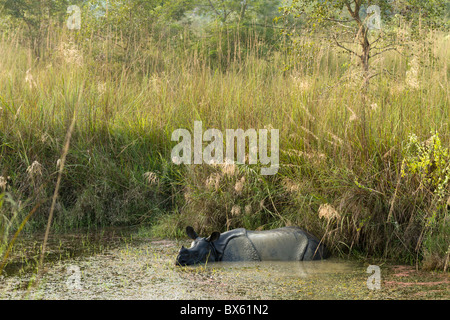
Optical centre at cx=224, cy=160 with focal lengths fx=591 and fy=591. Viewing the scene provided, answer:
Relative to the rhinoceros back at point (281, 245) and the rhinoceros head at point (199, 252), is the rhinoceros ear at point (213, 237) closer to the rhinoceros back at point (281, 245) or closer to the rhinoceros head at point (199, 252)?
the rhinoceros head at point (199, 252)

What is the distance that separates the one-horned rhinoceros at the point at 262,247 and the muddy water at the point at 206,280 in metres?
0.08

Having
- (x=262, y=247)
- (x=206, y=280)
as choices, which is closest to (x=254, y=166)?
(x=262, y=247)

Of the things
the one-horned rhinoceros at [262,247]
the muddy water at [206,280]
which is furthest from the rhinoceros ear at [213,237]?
the muddy water at [206,280]

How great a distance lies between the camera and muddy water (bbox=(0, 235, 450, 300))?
3.23 m

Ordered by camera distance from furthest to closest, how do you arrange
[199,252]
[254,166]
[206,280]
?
[254,166] < [199,252] < [206,280]

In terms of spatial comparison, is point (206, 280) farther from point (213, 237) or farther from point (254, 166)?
point (254, 166)

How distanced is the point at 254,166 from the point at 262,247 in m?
0.82

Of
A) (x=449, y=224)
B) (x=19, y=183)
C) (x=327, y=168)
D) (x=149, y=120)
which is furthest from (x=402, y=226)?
(x=19, y=183)

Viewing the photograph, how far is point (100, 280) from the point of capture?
3.52m

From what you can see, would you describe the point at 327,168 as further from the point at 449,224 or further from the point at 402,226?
the point at 449,224

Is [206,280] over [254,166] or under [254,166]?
under

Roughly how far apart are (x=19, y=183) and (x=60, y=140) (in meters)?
0.52

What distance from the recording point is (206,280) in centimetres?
354

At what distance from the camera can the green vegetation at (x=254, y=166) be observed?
13.1ft
